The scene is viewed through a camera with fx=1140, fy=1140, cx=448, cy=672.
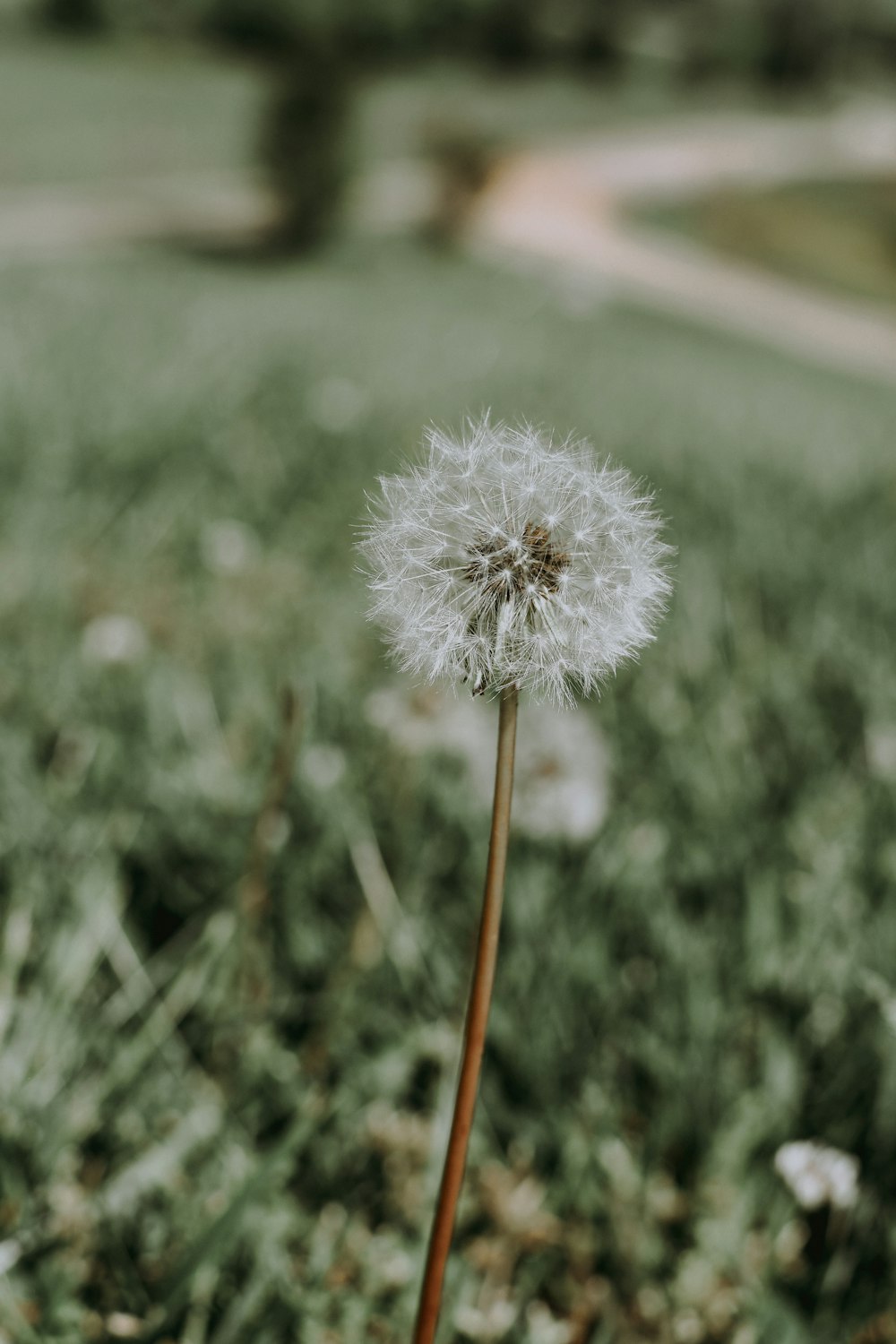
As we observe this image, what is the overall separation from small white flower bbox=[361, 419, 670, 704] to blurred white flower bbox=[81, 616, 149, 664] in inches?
49.5

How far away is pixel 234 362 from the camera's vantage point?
4.27m

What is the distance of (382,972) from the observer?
134 cm

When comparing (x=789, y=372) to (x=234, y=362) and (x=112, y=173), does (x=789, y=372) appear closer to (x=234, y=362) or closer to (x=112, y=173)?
(x=234, y=362)

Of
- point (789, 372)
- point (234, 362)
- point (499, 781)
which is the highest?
point (499, 781)

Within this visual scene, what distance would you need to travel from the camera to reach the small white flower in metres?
0.65

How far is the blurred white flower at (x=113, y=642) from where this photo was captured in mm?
1917

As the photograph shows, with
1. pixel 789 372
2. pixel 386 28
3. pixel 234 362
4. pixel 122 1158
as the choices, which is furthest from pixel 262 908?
pixel 386 28

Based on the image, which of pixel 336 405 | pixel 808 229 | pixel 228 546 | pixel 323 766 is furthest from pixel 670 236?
pixel 323 766

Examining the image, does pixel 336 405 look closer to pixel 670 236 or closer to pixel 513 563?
pixel 513 563

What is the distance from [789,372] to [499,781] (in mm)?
10751

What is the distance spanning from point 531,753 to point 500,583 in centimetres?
93

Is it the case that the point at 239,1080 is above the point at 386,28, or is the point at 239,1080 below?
below

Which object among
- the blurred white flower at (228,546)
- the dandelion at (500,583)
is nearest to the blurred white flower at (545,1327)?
the dandelion at (500,583)

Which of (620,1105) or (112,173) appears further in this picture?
(112,173)
